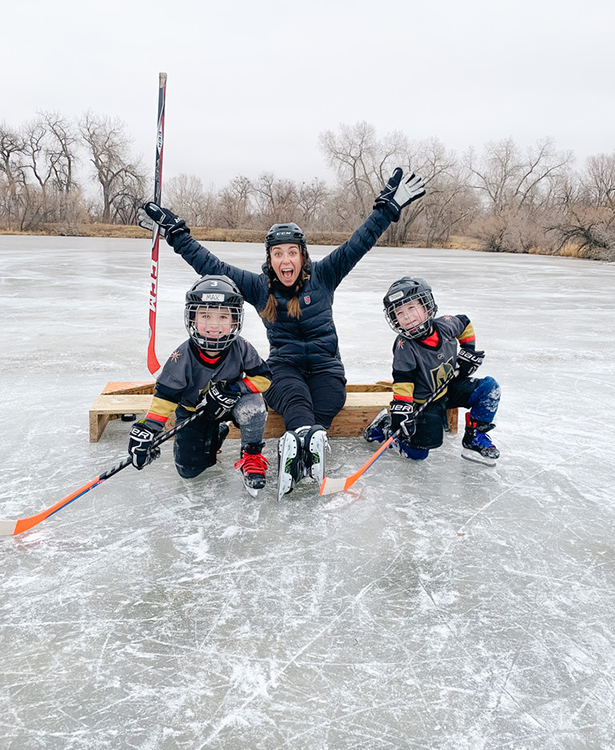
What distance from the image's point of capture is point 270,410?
3.17 metres

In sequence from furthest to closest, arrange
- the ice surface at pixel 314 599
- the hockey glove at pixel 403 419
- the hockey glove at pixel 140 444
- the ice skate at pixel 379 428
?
the ice skate at pixel 379 428 < the hockey glove at pixel 403 419 < the hockey glove at pixel 140 444 < the ice surface at pixel 314 599

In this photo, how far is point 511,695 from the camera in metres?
1.48

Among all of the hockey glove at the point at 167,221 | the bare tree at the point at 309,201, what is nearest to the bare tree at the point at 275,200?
the bare tree at the point at 309,201

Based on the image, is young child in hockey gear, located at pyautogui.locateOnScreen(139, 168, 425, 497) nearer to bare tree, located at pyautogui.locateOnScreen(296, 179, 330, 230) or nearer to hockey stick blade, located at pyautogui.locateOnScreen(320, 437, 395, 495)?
hockey stick blade, located at pyautogui.locateOnScreen(320, 437, 395, 495)

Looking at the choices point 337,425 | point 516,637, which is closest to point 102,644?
point 516,637

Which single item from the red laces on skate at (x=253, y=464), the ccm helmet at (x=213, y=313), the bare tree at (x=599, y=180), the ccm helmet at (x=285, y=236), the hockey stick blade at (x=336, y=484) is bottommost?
the hockey stick blade at (x=336, y=484)

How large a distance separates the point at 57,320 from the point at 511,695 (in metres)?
5.67

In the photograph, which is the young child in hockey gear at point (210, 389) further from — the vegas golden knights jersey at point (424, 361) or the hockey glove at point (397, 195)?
the hockey glove at point (397, 195)

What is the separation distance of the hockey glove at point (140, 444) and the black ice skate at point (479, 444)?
1490 millimetres

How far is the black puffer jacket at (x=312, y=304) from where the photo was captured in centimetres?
314

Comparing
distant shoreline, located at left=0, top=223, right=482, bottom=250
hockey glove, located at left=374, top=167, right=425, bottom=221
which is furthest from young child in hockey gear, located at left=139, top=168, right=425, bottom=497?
distant shoreline, located at left=0, top=223, right=482, bottom=250

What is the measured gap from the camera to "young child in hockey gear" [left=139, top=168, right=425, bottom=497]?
9.98 feet

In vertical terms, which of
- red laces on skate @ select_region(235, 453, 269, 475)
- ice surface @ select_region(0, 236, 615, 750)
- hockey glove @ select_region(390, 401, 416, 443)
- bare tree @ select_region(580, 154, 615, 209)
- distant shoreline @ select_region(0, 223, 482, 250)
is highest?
bare tree @ select_region(580, 154, 615, 209)

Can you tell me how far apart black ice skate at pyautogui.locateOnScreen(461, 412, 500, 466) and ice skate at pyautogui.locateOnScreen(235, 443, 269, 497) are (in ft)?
3.34
